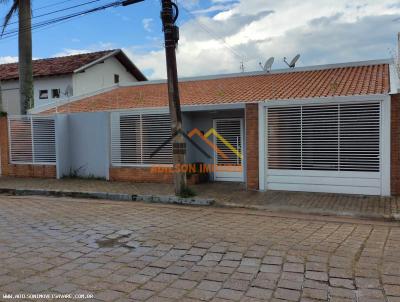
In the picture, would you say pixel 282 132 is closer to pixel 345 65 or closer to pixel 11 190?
pixel 345 65

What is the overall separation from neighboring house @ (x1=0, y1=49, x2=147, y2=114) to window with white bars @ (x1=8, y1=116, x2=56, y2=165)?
723cm

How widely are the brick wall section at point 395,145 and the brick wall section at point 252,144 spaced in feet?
11.2

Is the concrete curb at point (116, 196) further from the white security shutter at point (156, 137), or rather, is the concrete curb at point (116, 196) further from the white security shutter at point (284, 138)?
the white security shutter at point (284, 138)

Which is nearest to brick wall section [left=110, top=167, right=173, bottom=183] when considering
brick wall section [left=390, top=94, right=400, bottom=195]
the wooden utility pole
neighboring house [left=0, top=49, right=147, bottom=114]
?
the wooden utility pole

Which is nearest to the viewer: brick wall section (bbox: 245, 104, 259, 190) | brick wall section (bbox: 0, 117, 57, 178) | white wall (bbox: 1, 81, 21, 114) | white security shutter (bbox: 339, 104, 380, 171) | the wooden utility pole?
white security shutter (bbox: 339, 104, 380, 171)

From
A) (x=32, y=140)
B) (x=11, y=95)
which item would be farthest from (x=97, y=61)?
(x=32, y=140)

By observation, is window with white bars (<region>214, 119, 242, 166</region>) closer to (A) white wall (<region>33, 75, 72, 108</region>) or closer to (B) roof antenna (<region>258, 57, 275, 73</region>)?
(B) roof antenna (<region>258, 57, 275, 73</region>)

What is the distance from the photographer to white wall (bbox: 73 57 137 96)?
22.0m

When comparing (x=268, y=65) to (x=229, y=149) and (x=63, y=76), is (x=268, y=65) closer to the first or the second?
(x=229, y=149)

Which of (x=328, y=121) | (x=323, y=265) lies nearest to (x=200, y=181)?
(x=328, y=121)

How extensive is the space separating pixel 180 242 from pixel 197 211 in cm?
269

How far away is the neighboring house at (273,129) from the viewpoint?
364 inches

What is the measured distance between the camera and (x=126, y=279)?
4238 millimetres

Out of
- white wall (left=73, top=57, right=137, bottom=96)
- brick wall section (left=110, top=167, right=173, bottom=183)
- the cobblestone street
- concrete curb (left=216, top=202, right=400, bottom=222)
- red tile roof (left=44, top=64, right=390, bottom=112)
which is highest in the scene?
white wall (left=73, top=57, right=137, bottom=96)
